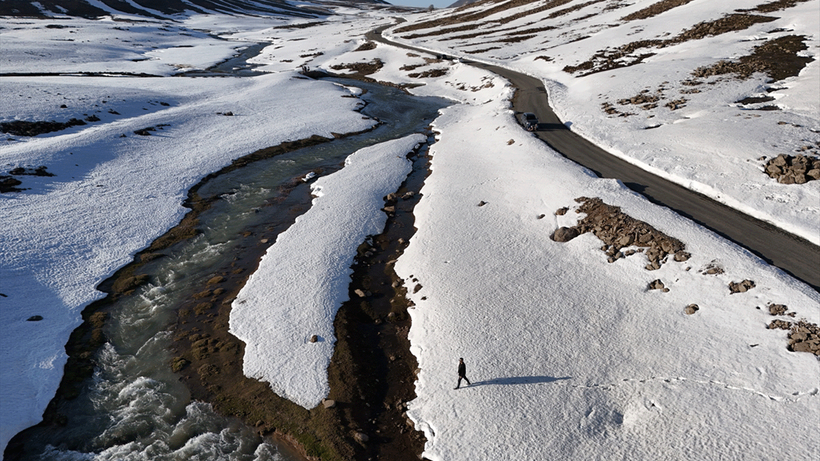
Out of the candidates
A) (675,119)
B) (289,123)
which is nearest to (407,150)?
(289,123)

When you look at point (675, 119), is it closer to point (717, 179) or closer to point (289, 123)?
point (717, 179)

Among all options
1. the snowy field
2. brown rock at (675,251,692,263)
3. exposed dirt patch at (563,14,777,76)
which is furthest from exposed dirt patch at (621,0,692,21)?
brown rock at (675,251,692,263)

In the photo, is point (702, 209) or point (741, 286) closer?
point (741, 286)

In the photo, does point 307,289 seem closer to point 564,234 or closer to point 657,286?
point 564,234

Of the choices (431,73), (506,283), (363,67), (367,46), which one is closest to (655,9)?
(431,73)

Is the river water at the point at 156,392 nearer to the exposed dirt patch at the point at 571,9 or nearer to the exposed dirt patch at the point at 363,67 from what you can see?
the exposed dirt patch at the point at 363,67

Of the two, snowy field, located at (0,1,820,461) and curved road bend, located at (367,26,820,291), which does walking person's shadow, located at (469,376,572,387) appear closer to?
snowy field, located at (0,1,820,461)

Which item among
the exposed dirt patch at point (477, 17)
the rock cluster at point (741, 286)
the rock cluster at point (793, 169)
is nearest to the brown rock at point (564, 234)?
the rock cluster at point (741, 286)
